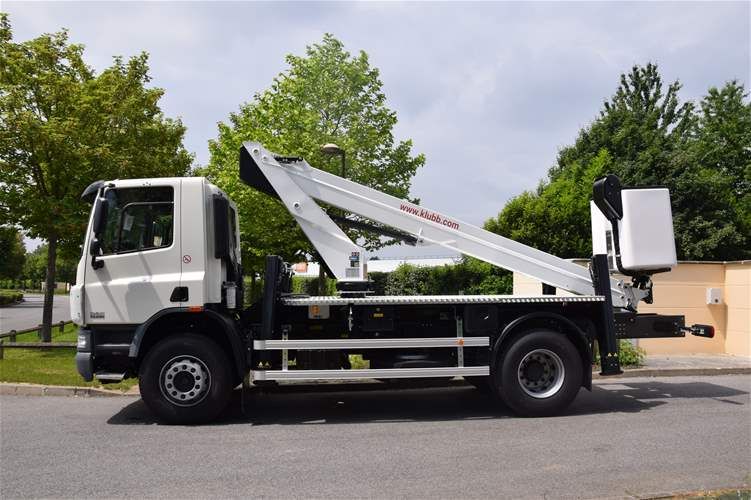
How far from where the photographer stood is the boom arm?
7.86 meters

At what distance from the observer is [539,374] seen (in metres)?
7.48

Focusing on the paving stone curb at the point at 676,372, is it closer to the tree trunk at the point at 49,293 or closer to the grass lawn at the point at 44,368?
the grass lawn at the point at 44,368

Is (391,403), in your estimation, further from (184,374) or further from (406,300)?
(184,374)

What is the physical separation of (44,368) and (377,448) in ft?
24.9

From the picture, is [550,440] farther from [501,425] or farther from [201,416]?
[201,416]

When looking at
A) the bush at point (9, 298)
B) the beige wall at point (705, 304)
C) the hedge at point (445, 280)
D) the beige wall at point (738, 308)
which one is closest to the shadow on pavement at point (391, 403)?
the beige wall at point (705, 304)

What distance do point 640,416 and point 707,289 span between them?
6893 millimetres

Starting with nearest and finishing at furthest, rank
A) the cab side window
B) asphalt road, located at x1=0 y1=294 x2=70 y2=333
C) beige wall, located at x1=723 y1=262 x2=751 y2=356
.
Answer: the cab side window < beige wall, located at x1=723 y1=262 x2=751 y2=356 < asphalt road, located at x1=0 y1=294 x2=70 y2=333

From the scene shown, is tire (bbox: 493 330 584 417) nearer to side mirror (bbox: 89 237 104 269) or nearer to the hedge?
side mirror (bbox: 89 237 104 269)

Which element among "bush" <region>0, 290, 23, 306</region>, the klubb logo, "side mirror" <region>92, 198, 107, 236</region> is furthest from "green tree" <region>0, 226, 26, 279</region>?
the klubb logo

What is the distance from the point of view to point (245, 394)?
777 centimetres

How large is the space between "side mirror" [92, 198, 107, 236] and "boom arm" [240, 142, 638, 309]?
1.82 meters

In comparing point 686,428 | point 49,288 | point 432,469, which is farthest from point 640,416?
point 49,288

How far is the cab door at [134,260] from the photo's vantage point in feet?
22.7
